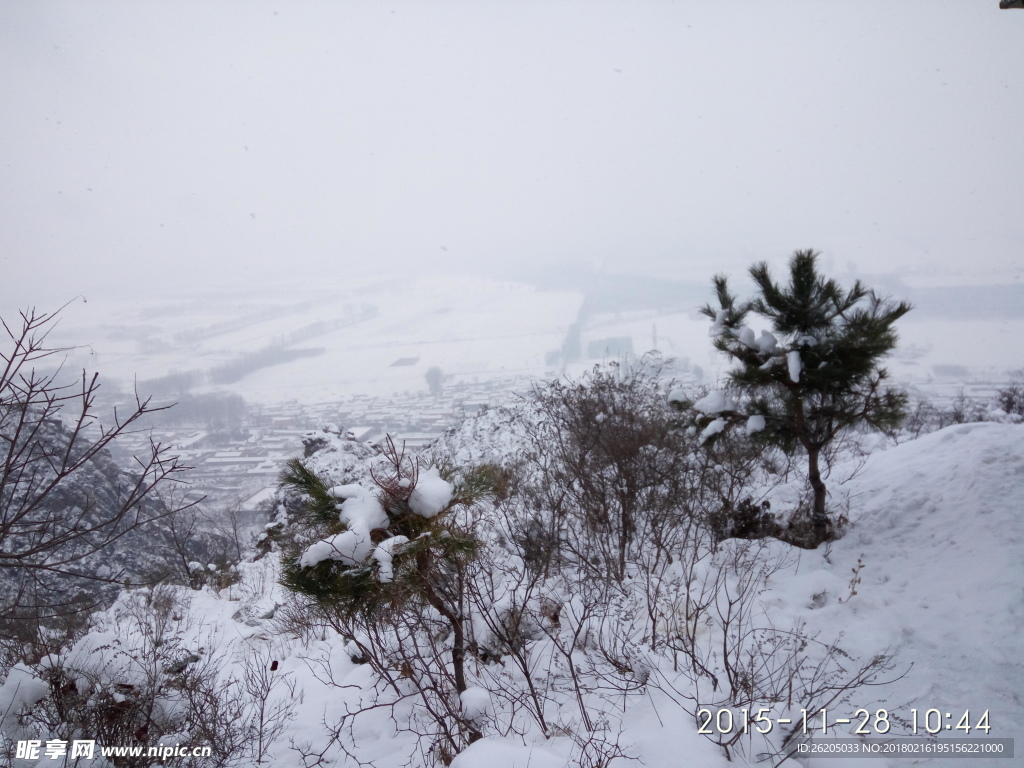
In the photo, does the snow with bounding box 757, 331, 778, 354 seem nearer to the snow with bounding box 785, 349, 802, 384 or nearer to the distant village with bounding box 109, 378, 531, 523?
the snow with bounding box 785, 349, 802, 384

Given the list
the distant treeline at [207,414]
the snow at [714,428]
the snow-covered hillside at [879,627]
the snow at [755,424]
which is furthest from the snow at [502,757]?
the distant treeline at [207,414]

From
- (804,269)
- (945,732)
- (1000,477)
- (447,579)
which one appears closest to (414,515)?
(447,579)

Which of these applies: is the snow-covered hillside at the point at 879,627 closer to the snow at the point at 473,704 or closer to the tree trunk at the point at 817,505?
the snow at the point at 473,704

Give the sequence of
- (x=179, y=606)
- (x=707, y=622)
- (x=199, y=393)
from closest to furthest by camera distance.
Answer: (x=707, y=622) < (x=179, y=606) < (x=199, y=393)

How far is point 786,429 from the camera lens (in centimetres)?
621

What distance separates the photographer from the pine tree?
575 cm

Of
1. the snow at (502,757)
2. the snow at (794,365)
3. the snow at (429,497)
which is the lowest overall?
the snow at (502,757)

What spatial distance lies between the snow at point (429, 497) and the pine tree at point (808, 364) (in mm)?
4202

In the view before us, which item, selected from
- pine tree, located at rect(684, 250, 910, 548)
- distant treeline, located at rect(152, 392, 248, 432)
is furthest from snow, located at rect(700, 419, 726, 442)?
distant treeline, located at rect(152, 392, 248, 432)

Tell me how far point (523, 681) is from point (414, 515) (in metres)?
2.11

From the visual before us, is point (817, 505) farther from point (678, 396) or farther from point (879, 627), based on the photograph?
point (678, 396)

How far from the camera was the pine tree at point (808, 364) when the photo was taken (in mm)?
5750

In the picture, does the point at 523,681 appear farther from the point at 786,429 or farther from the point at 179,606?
the point at 179,606

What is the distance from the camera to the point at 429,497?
3260mm
